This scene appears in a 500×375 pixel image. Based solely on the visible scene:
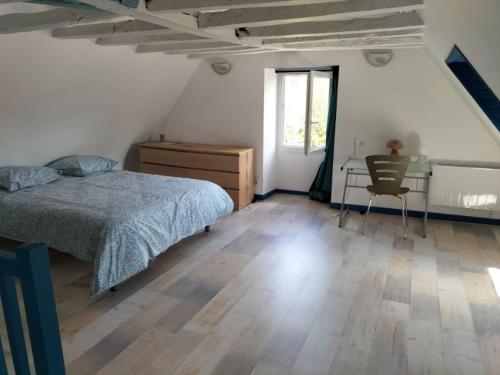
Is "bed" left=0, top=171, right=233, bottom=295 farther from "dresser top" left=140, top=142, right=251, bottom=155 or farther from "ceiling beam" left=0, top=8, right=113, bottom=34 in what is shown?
"ceiling beam" left=0, top=8, right=113, bottom=34

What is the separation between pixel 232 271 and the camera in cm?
336

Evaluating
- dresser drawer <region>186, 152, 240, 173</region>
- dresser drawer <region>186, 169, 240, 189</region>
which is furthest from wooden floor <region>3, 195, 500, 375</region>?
dresser drawer <region>186, 152, 240, 173</region>

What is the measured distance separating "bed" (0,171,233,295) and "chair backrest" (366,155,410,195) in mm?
1655

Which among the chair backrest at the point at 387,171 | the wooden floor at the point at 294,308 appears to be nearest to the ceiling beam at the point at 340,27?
the chair backrest at the point at 387,171

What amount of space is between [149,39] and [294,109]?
2547mm

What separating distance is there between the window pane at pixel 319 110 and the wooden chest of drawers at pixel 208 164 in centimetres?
93

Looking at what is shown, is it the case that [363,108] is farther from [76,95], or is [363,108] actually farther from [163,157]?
[76,95]

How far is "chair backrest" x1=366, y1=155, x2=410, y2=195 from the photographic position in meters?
4.08

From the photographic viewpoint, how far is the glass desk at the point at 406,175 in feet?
13.9

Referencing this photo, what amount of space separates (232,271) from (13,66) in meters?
2.50

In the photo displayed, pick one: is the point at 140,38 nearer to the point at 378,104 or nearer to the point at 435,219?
the point at 378,104

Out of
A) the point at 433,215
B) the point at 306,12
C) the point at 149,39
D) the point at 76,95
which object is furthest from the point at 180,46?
the point at 433,215

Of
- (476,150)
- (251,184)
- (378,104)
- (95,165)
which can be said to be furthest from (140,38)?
(476,150)

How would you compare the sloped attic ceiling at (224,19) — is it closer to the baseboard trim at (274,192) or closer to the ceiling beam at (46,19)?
the ceiling beam at (46,19)
